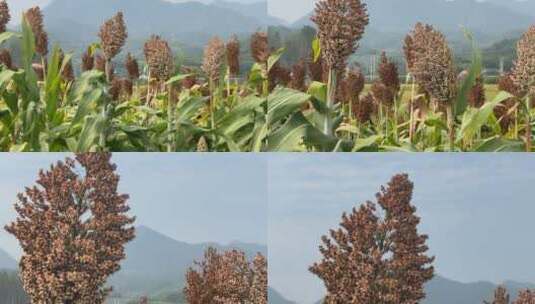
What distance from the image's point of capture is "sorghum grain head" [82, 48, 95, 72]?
12.9 ft

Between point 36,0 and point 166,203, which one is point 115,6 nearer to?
point 36,0

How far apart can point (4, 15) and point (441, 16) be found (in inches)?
70.2

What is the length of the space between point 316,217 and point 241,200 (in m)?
0.30

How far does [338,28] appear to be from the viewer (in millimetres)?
3635

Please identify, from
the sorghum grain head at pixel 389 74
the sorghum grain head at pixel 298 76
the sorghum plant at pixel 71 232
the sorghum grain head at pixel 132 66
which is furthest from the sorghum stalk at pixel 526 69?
the sorghum plant at pixel 71 232

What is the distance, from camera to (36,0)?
3971 millimetres

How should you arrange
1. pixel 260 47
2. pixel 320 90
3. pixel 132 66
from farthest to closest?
pixel 132 66 → pixel 260 47 → pixel 320 90

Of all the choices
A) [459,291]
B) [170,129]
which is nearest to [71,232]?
[170,129]

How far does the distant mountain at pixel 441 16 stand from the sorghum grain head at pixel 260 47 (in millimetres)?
157

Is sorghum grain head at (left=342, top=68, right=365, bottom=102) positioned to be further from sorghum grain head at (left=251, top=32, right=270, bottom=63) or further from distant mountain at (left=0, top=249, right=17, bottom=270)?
distant mountain at (left=0, top=249, right=17, bottom=270)

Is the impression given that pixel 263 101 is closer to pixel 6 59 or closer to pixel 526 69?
pixel 526 69

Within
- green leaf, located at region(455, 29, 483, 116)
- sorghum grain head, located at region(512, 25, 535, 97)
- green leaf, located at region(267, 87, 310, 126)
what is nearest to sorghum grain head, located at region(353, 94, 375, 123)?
green leaf, located at region(267, 87, 310, 126)

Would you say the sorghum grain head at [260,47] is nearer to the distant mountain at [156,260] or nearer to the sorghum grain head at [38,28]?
the distant mountain at [156,260]

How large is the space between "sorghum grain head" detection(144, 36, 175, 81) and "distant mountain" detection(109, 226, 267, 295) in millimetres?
629
